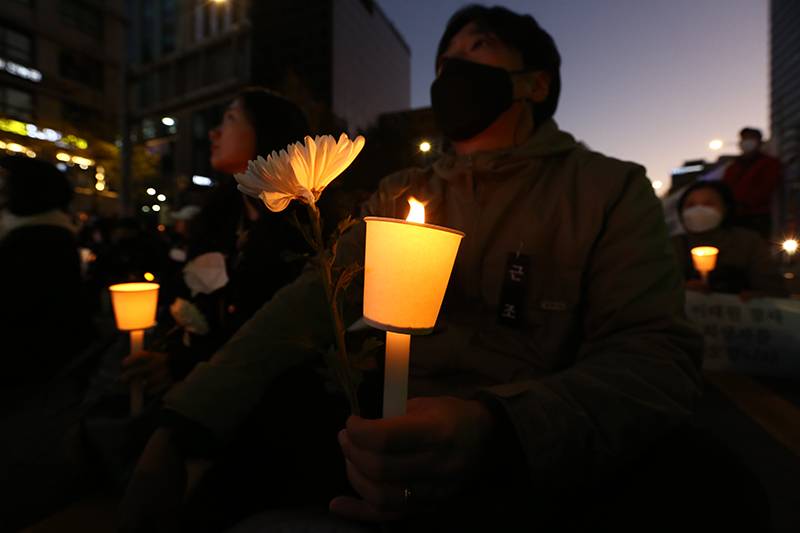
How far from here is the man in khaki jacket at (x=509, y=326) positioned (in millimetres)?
671

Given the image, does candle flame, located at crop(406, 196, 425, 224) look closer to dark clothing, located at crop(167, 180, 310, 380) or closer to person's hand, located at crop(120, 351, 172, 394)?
dark clothing, located at crop(167, 180, 310, 380)

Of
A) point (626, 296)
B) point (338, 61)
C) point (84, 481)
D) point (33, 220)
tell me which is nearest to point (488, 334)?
point (626, 296)

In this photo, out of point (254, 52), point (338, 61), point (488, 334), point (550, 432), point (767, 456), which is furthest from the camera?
point (254, 52)

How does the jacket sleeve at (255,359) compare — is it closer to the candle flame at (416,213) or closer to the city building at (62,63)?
the candle flame at (416,213)

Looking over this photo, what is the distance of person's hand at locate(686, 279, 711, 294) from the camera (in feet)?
12.4

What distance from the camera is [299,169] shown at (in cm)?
50

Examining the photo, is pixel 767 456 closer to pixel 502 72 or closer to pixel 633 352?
pixel 633 352

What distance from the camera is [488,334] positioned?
129cm

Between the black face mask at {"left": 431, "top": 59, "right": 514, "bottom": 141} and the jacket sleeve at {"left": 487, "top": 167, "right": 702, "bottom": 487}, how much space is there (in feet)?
1.87

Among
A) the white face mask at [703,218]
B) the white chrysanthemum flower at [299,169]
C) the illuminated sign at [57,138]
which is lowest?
the white chrysanthemum flower at [299,169]

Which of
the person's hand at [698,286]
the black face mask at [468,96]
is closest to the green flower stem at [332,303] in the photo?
the black face mask at [468,96]

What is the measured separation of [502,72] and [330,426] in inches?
56.4

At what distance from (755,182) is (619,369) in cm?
602

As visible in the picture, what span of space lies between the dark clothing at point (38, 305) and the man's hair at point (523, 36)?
3356 millimetres
